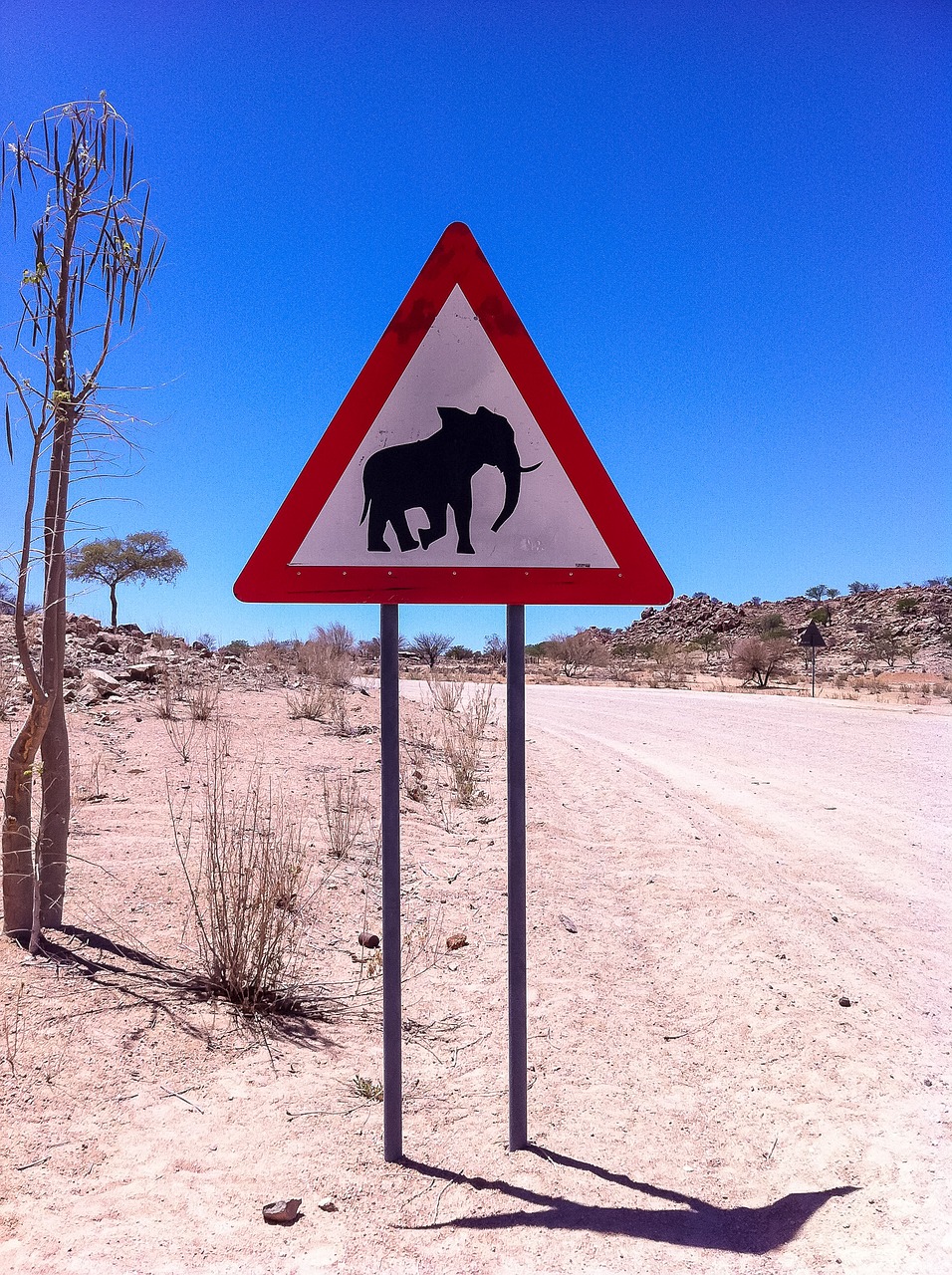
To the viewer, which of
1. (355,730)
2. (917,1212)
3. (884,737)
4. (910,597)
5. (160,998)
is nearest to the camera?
(917,1212)

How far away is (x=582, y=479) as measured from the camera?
7.44ft

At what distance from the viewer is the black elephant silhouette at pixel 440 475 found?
221 centimetres

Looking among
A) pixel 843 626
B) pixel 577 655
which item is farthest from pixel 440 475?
pixel 843 626

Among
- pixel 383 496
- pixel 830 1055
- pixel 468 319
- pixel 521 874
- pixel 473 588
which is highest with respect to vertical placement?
pixel 468 319

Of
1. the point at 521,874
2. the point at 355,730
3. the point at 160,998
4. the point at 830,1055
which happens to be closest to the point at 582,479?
the point at 521,874

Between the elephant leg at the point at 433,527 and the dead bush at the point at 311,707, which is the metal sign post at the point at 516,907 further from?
the dead bush at the point at 311,707

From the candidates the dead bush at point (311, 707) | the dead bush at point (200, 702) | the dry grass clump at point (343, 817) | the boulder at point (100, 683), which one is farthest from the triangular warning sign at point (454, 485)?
the boulder at point (100, 683)

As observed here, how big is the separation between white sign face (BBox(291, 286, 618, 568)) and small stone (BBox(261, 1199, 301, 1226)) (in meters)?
1.52

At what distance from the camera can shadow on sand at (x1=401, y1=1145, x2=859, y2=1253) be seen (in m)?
1.97

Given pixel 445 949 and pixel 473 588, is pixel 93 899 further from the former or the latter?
pixel 473 588

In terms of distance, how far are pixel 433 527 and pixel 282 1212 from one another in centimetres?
165

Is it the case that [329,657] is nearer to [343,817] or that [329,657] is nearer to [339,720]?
[339,720]

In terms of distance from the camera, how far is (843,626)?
6169 cm

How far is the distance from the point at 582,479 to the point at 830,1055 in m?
2.09
